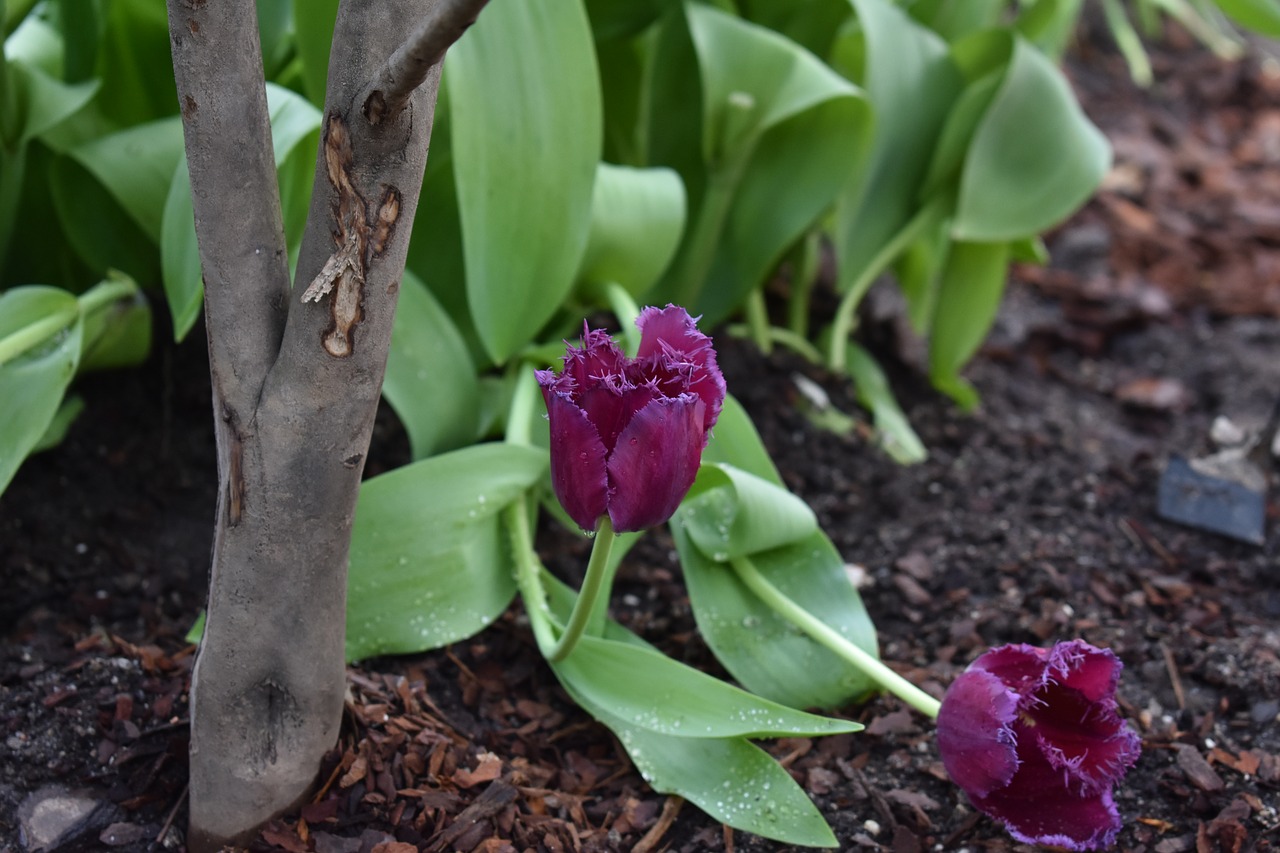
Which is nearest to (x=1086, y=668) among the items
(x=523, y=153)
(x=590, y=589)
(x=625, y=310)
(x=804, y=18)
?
(x=590, y=589)

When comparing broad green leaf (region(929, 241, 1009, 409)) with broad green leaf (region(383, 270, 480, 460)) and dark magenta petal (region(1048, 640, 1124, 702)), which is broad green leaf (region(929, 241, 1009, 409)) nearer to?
broad green leaf (region(383, 270, 480, 460))

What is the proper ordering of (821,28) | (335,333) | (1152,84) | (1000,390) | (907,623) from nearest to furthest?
(335,333), (907,623), (821,28), (1000,390), (1152,84)

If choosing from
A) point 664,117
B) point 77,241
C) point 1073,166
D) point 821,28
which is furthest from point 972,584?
point 77,241

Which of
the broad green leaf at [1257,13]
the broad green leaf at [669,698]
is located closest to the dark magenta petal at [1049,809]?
the broad green leaf at [669,698]

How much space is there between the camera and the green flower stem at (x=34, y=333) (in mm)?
955

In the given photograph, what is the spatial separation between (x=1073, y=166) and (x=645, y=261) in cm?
61

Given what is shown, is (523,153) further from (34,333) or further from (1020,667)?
(1020,667)

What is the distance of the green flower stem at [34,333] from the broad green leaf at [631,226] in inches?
19.5

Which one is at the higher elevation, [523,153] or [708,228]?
[523,153]

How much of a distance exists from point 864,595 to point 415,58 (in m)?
0.83

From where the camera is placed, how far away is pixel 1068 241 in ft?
8.06

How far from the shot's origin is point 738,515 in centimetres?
104

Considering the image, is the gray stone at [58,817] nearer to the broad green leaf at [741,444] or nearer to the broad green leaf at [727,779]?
the broad green leaf at [727,779]

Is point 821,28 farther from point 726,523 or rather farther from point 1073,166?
point 726,523
